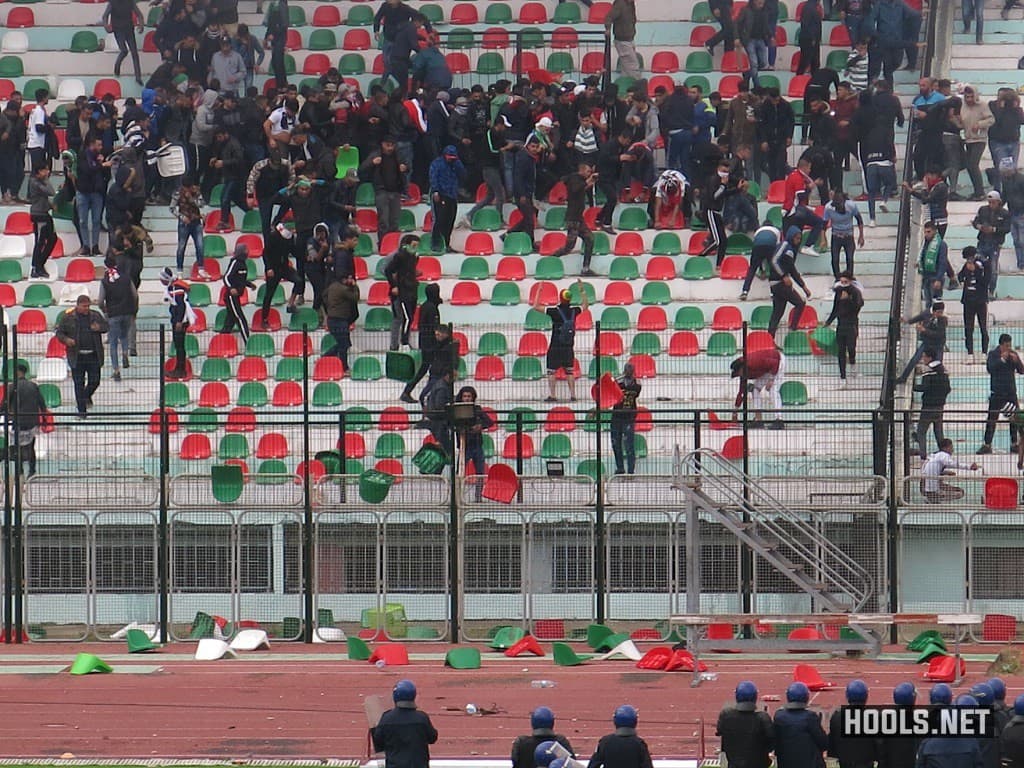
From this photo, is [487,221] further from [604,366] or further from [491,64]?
[604,366]

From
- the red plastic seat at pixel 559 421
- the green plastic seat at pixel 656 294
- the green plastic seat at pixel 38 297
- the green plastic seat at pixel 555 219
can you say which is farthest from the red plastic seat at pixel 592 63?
the red plastic seat at pixel 559 421

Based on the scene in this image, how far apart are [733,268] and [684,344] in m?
4.76

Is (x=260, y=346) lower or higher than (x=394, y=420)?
higher

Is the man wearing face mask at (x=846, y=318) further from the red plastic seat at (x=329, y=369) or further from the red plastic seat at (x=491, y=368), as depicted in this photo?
the red plastic seat at (x=329, y=369)

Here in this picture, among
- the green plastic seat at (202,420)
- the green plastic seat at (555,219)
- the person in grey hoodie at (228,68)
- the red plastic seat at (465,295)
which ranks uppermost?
the person in grey hoodie at (228,68)

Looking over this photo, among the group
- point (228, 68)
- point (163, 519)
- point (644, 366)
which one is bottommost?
point (163, 519)

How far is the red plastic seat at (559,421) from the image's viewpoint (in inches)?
1026

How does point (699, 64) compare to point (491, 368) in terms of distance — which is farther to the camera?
point (699, 64)

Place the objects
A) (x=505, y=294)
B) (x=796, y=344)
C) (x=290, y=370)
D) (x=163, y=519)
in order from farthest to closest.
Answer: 1. (x=505, y=294)
2. (x=290, y=370)
3. (x=796, y=344)
4. (x=163, y=519)

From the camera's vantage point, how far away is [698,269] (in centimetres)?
3234

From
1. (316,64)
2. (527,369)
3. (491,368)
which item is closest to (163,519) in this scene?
(491,368)

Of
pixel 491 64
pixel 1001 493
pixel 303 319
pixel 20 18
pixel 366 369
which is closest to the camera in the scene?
pixel 1001 493

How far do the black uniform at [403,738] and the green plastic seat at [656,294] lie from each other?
16.1m

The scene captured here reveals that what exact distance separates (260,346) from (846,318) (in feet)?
23.7
